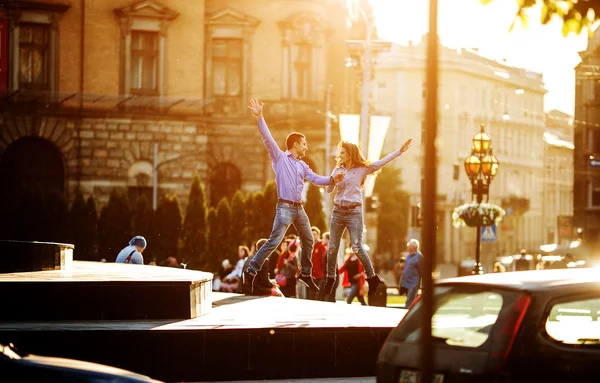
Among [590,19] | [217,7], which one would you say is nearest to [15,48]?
[217,7]

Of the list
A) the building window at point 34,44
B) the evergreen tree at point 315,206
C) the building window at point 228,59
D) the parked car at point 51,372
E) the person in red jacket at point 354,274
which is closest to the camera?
the parked car at point 51,372

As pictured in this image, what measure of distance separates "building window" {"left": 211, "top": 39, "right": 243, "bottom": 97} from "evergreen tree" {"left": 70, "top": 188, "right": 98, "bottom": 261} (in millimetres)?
9349

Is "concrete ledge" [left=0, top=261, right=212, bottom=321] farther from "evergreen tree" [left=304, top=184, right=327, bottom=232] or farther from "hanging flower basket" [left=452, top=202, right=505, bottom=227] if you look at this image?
"evergreen tree" [left=304, top=184, right=327, bottom=232]

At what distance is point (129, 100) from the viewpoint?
169 feet

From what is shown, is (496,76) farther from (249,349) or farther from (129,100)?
(249,349)

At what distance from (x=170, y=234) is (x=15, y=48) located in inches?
401

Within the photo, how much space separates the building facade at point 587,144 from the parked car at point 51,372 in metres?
72.9

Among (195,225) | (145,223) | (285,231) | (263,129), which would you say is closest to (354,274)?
(285,231)

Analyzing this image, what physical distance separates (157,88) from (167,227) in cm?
746

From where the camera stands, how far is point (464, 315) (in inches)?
362

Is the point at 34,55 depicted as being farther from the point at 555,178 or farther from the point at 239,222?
the point at 555,178

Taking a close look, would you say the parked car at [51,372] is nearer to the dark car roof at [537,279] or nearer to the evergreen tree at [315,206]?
→ the dark car roof at [537,279]

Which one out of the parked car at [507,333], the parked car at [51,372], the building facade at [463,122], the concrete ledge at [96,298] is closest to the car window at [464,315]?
the parked car at [507,333]

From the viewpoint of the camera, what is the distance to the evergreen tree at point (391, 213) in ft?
318
